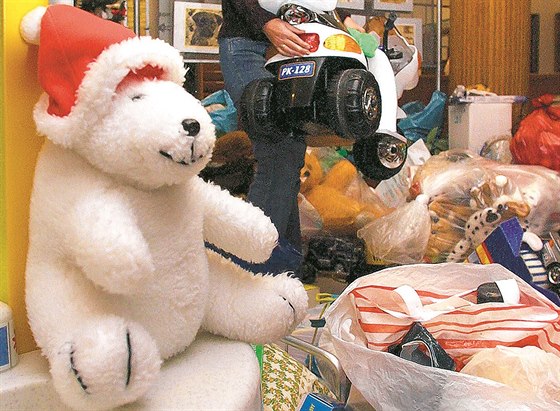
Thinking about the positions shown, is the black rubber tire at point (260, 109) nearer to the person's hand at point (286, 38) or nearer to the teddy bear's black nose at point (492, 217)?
the person's hand at point (286, 38)

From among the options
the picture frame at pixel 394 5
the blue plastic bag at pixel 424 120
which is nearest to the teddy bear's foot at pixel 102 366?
the blue plastic bag at pixel 424 120

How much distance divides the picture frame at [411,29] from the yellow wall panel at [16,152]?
2655 mm

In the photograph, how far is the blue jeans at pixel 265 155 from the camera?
5.16 ft

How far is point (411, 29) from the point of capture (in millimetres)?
3164

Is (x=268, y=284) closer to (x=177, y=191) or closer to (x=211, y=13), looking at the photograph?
(x=177, y=191)

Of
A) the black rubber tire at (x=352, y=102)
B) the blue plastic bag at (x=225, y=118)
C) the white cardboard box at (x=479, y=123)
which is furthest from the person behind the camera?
the white cardboard box at (x=479, y=123)

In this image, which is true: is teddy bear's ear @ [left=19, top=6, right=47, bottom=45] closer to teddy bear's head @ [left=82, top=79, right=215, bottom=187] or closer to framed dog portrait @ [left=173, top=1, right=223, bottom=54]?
teddy bear's head @ [left=82, top=79, right=215, bottom=187]

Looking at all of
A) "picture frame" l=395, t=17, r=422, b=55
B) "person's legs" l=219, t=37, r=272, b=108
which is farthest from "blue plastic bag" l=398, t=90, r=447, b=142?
"person's legs" l=219, t=37, r=272, b=108

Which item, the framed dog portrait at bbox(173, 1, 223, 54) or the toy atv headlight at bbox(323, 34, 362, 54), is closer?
the toy atv headlight at bbox(323, 34, 362, 54)

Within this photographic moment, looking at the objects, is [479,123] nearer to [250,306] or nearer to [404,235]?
[404,235]

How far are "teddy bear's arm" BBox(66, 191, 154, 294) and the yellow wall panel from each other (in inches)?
4.7

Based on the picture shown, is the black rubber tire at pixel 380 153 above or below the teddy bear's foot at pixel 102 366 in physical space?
above

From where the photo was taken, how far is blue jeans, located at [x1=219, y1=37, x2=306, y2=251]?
5.16ft

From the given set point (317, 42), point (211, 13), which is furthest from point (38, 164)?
point (211, 13)
